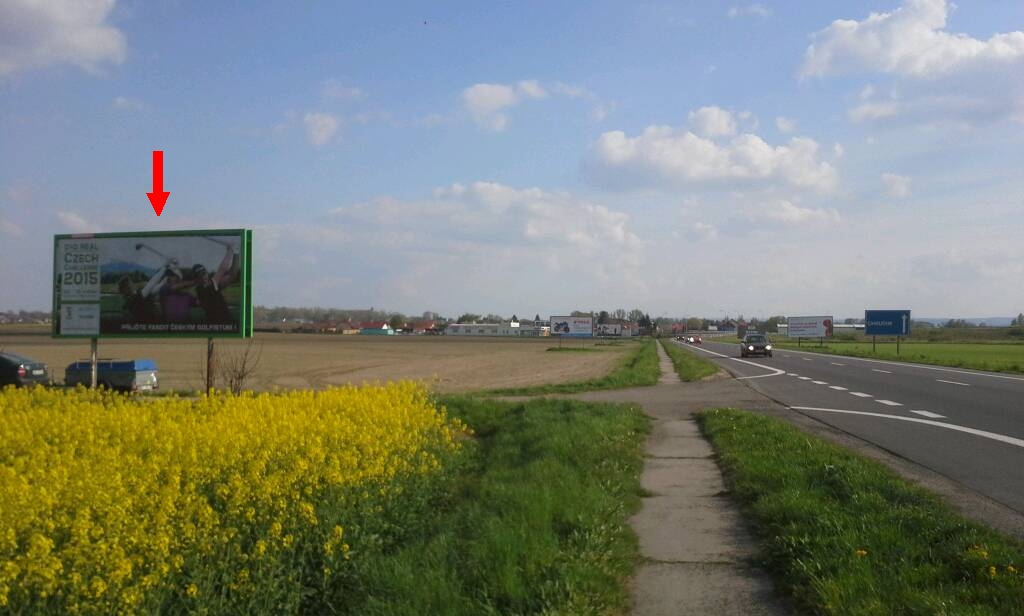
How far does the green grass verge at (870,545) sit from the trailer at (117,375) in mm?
14307

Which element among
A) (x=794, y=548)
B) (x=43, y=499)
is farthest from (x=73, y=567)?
(x=794, y=548)

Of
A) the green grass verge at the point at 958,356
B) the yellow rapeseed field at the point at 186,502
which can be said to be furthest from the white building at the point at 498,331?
the yellow rapeseed field at the point at 186,502

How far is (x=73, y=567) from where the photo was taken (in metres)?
4.20

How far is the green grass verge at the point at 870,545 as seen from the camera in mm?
4688

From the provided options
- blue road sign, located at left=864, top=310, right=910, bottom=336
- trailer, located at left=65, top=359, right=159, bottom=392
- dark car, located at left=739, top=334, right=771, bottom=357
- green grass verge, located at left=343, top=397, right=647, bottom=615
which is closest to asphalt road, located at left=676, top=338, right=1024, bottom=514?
green grass verge, located at left=343, top=397, right=647, bottom=615

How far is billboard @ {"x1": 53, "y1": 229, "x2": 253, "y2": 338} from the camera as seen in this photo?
48.5 ft

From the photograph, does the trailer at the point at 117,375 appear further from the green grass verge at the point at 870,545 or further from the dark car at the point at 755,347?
the dark car at the point at 755,347

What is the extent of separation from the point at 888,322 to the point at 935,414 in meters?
46.2

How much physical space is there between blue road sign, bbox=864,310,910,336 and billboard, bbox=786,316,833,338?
2937 cm

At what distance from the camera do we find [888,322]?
58469 mm

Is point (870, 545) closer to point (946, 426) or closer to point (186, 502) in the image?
point (186, 502)

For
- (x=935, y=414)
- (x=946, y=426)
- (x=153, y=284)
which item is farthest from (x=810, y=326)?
(x=153, y=284)

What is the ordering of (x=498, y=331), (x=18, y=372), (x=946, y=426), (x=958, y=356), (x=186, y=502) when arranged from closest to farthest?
(x=186, y=502) → (x=946, y=426) → (x=18, y=372) → (x=958, y=356) → (x=498, y=331)

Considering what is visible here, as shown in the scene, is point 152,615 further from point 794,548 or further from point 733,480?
point 733,480
